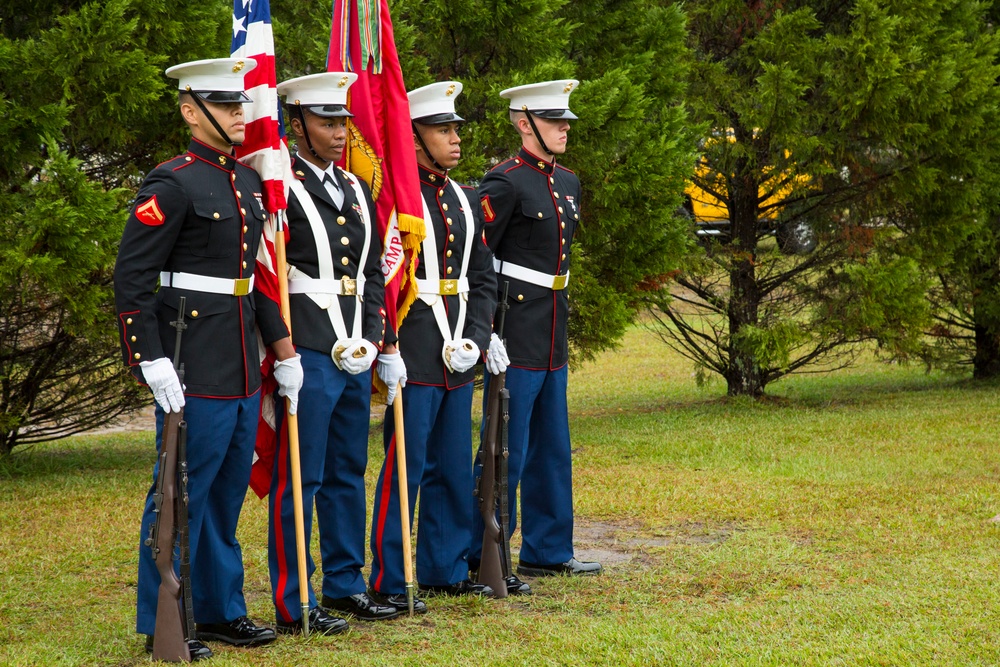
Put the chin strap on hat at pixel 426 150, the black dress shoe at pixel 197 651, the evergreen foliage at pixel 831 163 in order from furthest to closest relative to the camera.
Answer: the evergreen foliage at pixel 831 163, the chin strap on hat at pixel 426 150, the black dress shoe at pixel 197 651

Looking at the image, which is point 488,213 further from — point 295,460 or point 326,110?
point 295,460

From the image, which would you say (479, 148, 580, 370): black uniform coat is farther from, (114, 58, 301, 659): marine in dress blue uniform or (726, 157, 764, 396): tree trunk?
(726, 157, 764, 396): tree trunk

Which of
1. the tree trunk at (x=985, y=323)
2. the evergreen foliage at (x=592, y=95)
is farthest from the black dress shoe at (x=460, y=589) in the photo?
the tree trunk at (x=985, y=323)

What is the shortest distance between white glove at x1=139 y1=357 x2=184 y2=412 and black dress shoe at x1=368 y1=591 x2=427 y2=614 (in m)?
1.36

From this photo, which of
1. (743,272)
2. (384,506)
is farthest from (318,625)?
(743,272)

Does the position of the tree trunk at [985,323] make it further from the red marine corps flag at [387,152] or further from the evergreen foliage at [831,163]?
the red marine corps flag at [387,152]

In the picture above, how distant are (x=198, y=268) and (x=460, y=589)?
186 cm

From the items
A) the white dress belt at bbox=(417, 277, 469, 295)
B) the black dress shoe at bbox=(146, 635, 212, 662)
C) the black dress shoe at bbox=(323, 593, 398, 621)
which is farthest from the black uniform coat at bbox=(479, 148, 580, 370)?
the black dress shoe at bbox=(146, 635, 212, 662)

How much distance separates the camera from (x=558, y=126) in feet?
18.5

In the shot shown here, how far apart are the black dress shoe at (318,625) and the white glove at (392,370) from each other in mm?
915

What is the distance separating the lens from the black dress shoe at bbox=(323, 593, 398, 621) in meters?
4.77

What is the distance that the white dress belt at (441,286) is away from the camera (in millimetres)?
5086

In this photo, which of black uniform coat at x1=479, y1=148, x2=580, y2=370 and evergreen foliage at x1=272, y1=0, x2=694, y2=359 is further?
evergreen foliage at x1=272, y1=0, x2=694, y2=359

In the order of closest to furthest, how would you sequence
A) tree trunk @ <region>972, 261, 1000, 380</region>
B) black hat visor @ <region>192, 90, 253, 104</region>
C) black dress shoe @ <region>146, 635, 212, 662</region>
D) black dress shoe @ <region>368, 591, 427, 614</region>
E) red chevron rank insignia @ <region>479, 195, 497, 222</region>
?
1. black dress shoe @ <region>146, 635, 212, 662</region>
2. black hat visor @ <region>192, 90, 253, 104</region>
3. black dress shoe @ <region>368, 591, 427, 614</region>
4. red chevron rank insignia @ <region>479, 195, 497, 222</region>
5. tree trunk @ <region>972, 261, 1000, 380</region>
